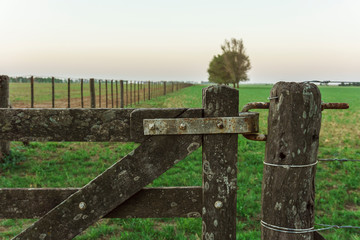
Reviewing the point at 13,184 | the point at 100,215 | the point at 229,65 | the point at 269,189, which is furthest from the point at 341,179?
the point at 229,65

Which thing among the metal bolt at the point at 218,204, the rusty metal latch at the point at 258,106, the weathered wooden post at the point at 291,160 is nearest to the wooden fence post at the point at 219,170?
the metal bolt at the point at 218,204

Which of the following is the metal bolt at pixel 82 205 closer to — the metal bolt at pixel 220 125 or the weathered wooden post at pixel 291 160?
the metal bolt at pixel 220 125

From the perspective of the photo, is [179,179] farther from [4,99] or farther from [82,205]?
[4,99]

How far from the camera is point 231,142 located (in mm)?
2141

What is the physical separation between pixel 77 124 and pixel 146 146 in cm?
49

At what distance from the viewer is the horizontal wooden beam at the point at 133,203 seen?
2.38 m

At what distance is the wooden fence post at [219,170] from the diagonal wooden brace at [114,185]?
0.36 feet

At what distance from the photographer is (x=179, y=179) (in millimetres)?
6891

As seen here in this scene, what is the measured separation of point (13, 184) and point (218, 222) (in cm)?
602

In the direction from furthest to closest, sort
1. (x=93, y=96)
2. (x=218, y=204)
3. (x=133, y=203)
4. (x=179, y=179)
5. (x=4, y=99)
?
(x=93, y=96)
(x=4, y=99)
(x=179, y=179)
(x=133, y=203)
(x=218, y=204)

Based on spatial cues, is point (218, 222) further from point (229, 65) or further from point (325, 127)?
point (229, 65)

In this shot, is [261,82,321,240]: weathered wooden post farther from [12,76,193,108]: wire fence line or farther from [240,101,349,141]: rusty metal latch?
[12,76,193,108]: wire fence line

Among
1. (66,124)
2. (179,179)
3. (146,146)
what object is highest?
(66,124)

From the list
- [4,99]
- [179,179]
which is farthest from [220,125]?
[4,99]
